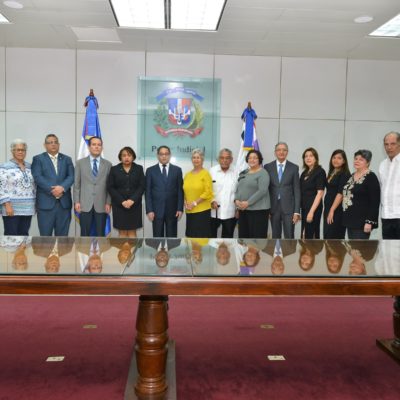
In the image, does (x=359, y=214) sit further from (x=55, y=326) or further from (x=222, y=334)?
(x=55, y=326)

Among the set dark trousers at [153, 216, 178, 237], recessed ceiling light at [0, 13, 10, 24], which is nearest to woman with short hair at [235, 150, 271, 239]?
dark trousers at [153, 216, 178, 237]

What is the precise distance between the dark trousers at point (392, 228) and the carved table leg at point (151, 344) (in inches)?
123

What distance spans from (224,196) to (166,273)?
11.2ft

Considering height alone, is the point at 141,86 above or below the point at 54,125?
above

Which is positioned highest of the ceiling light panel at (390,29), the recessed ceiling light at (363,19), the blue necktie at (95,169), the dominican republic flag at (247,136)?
the ceiling light panel at (390,29)

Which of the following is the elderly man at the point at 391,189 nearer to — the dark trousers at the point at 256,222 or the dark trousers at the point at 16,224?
the dark trousers at the point at 256,222

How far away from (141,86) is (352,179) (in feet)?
11.5

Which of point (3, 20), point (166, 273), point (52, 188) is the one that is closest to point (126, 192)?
point (52, 188)

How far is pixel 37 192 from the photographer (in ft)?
15.7

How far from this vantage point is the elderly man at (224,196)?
4988 millimetres

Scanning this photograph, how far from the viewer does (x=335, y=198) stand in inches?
177

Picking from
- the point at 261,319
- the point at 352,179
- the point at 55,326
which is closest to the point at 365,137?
the point at 352,179

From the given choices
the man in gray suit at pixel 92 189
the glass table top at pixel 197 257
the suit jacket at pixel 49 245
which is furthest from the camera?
the man in gray suit at pixel 92 189

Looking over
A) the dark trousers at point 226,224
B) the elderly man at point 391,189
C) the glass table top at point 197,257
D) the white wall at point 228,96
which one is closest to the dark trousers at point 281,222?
the dark trousers at point 226,224
